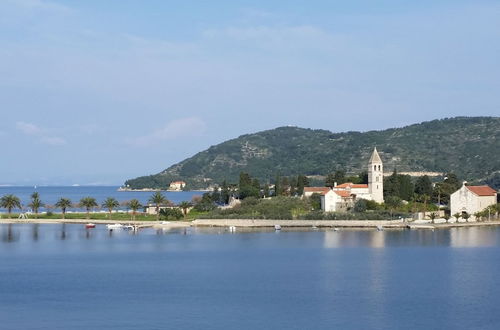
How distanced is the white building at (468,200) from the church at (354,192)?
8113mm

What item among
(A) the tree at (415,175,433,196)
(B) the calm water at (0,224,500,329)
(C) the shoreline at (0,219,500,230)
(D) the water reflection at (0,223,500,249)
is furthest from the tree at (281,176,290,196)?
(B) the calm water at (0,224,500,329)

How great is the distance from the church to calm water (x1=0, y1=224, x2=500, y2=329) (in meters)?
13.5

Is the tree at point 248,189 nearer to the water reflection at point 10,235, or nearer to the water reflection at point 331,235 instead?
the water reflection at point 331,235

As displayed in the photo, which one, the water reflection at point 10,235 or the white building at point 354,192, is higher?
the white building at point 354,192

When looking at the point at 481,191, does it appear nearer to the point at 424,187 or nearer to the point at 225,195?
the point at 424,187

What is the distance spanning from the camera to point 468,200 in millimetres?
90812

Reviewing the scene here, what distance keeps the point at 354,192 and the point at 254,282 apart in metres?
47.9

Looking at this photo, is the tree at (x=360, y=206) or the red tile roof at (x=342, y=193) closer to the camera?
the tree at (x=360, y=206)

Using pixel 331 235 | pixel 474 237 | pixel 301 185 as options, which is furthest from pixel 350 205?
pixel 474 237

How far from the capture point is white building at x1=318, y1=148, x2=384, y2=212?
91938mm

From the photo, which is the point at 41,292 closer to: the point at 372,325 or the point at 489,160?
the point at 372,325

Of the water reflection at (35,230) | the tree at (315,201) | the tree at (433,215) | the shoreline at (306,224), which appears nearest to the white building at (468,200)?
the tree at (433,215)

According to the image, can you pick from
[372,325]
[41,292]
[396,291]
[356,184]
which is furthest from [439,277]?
[356,184]

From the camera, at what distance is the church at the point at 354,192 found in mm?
91938
